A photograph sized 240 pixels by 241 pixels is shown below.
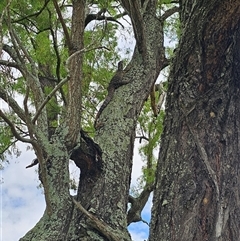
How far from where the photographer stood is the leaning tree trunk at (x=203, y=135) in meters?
1.42

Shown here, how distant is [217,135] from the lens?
1.53 metres

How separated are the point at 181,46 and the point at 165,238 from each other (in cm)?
76

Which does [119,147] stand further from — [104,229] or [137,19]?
[137,19]

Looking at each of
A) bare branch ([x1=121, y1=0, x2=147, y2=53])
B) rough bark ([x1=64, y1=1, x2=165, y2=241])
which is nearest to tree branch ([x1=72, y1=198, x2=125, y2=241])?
rough bark ([x1=64, y1=1, x2=165, y2=241])

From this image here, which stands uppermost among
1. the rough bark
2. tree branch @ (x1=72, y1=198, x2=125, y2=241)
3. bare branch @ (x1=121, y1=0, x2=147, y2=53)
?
bare branch @ (x1=121, y1=0, x2=147, y2=53)

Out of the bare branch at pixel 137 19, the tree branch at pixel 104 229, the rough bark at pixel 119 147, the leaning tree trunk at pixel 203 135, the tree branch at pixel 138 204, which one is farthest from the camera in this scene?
the tree branch at pixel 138 204

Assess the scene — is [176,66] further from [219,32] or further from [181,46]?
[219,32]

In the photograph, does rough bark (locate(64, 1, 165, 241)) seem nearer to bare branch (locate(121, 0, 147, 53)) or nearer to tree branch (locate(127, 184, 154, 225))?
bare branch (locate(121, 0, 147, 53))

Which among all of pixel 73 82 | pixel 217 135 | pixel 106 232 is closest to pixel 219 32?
pixel 217 135

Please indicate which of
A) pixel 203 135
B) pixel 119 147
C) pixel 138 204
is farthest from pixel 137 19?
pixel 138 204

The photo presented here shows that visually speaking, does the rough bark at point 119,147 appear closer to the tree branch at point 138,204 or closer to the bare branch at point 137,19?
the bare branch at point 137,19

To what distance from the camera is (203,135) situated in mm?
1537

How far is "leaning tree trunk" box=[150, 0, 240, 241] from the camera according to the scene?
1424mm

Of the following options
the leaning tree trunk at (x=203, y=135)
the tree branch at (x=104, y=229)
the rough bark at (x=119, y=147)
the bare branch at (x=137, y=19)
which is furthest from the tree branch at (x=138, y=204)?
the leaning tree trunk at (x=203, y=135)
